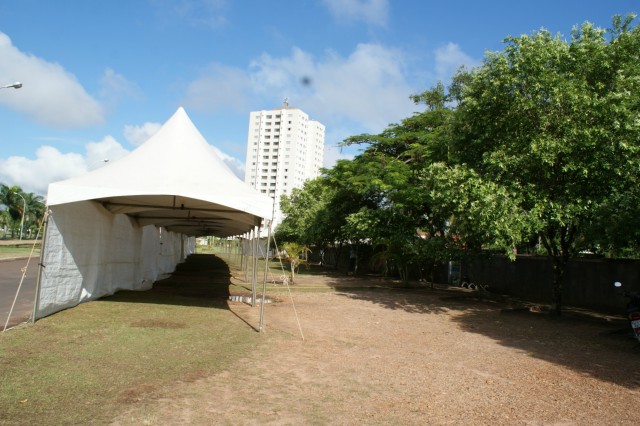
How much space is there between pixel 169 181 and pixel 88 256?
313 cm

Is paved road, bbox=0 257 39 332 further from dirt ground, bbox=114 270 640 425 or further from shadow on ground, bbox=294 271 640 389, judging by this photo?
shadow on ground, bbox=294 271 640 389

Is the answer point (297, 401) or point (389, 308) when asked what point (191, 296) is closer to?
point (389, 308)

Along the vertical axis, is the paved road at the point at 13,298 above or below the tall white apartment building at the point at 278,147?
below

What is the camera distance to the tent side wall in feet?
27.8

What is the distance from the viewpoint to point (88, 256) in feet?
33.6

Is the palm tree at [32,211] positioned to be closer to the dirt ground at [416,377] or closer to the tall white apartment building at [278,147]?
the tall white apartment building at [278,147]

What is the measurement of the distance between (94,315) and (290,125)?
331 ft

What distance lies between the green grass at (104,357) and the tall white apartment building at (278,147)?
97.2 m

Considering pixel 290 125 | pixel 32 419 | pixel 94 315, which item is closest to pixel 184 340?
pixel 94 315

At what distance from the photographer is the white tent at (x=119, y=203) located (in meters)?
A: 8.41

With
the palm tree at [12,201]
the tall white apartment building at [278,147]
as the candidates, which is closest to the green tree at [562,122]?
the palm tree at [12,201]

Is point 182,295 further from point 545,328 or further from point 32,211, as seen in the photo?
point 32,211

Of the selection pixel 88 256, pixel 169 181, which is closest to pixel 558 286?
pixel 169 181

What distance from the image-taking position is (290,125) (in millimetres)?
107125
